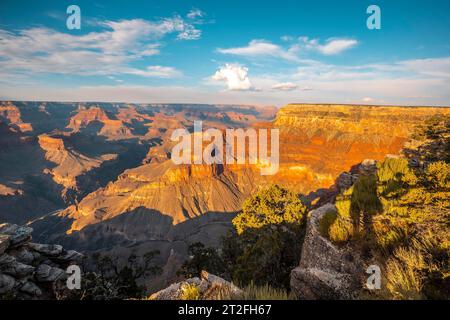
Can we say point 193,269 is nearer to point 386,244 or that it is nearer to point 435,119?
point 386,244

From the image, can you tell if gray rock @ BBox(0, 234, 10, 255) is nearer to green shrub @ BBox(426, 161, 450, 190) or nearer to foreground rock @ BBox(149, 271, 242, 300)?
foreground rock @ BBox(149, 271, 242, 300)

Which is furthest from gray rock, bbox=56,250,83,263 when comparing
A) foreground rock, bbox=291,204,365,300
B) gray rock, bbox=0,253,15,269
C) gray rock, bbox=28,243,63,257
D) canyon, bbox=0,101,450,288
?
canyon, bbox=0,101,450,288

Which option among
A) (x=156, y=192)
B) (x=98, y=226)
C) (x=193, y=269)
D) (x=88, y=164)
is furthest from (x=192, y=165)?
(x=88, y=164)

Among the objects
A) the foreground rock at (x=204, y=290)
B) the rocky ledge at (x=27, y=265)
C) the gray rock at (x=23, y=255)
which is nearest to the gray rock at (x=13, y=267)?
the rocky ledge at (x=27, y=265)

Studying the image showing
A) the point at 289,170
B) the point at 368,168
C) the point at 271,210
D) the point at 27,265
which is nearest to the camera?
the point at 27,265

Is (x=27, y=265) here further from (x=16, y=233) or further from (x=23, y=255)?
(x=16, y=233)

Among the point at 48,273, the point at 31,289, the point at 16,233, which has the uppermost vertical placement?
the point at 16,233

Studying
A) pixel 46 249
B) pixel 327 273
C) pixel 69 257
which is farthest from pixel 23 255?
pixel 327 273
